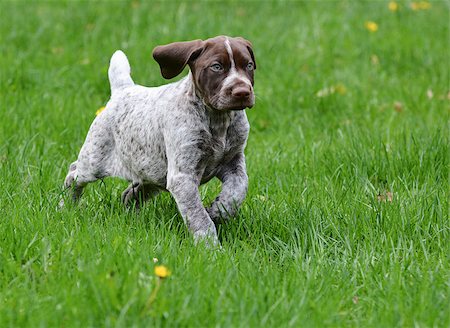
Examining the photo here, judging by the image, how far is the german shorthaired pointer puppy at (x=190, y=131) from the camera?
4074mm

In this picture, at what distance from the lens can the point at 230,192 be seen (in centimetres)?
435

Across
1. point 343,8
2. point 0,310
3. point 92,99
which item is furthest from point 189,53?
point 343,8

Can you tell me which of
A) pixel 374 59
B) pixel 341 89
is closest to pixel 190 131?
pixel 341 89

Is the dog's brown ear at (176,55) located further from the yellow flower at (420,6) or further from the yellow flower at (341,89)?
the yellow flower at (420,6)

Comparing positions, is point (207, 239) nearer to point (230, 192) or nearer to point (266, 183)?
point (230, 192)

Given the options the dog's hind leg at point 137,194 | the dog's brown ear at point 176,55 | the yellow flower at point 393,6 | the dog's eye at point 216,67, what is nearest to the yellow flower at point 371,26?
the yellow flower at point 393,6

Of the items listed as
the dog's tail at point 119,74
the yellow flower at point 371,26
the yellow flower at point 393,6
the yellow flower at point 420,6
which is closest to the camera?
the dog's tail at point 119,74

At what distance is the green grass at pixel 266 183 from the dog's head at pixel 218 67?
0.74 meters

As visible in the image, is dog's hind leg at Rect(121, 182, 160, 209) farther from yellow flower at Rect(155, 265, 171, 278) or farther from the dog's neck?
yellow flower at Rect(155, 265, 171, 278)

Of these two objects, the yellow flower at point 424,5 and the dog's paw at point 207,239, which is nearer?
the dog's paw at point 207,239

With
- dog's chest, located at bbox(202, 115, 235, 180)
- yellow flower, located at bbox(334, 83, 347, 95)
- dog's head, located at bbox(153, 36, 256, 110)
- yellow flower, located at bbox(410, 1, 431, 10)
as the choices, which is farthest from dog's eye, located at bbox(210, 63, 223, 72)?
yellow flower, located at bbox(410, 1, 431, 10)

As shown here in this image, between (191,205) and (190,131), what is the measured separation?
0.39 meters

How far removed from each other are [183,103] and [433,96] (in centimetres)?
357

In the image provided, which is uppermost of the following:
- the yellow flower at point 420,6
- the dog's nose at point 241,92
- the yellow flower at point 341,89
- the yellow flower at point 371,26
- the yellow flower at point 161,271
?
the dog's nose at point 241,92
